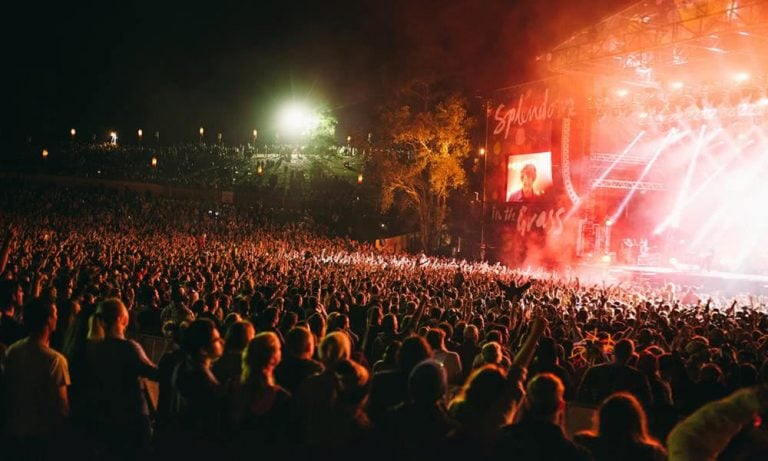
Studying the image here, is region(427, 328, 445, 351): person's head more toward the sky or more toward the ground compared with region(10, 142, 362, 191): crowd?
more toward the ground

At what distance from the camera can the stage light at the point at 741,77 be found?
61.8ft

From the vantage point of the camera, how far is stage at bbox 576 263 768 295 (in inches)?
859

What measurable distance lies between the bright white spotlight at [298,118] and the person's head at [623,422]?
5568 cm

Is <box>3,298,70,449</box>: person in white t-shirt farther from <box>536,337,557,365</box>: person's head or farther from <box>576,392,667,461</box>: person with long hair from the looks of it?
<box>536,337,557,365</box>: person's head

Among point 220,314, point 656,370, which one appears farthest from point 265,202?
point 656,370

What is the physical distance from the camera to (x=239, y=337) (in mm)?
4336

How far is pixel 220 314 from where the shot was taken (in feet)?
26.9

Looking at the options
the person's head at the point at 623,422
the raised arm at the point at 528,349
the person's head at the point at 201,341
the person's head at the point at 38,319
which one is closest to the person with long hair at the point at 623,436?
the person's head at the point at 623,422

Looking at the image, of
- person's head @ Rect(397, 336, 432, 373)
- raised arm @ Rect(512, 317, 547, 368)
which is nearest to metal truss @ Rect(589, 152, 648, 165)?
raised arm @ Rect(512, 317, 547, 368)

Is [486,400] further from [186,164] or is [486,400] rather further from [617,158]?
[186,164]

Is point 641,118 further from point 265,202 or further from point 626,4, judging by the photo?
point 265,202

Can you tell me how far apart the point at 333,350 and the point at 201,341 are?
0.75m

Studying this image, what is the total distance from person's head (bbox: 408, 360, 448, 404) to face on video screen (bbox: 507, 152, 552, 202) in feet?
77.6

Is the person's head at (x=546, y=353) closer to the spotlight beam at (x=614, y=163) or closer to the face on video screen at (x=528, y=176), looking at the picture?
the spotlight beam at (x=614, y=163)
